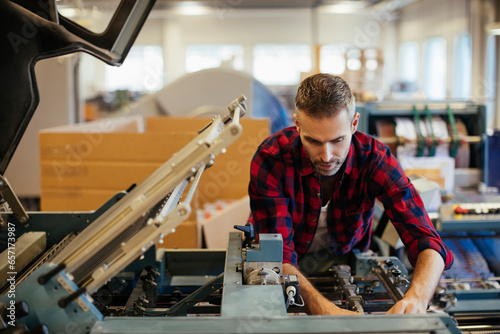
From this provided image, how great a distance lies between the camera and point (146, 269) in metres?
1.68

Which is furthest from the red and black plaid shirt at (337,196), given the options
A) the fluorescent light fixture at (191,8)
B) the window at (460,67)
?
the fluorescent light fixture at (191,8)

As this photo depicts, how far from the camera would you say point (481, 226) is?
2.58 m

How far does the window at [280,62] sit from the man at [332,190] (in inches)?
464

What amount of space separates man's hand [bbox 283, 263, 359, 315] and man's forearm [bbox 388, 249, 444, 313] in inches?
6.1

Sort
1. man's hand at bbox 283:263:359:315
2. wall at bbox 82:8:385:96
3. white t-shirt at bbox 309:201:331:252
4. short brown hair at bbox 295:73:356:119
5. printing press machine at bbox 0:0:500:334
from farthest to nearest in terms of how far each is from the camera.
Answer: wall at bbox 82:8:385:96 → white t-shirt at bbox 309:201:331:252 → short brown hair at bbox 295:73:356:119 → man's hand at bbox 283:263:359:315 → printing press machine at bbox 0:0:500:334

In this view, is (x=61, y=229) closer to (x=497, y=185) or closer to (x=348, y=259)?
(x=348, y=259)

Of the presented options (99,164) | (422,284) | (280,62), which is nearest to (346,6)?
(280,62)

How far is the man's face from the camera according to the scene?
57.2 inches

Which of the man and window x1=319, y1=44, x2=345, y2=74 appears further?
window x1=319, y1=44, x2=345, y2=74

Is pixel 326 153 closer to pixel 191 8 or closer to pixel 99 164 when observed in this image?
pixel 99 164

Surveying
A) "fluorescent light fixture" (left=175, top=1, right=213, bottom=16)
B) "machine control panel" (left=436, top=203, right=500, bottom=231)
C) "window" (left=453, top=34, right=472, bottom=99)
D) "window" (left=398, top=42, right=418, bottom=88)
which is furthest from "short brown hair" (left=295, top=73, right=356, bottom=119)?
"window" (left=398, top=42, right=418, bottom=88)

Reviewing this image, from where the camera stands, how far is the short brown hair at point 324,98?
1.45 metres

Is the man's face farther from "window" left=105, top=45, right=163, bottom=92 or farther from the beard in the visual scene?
"window" left=105, top=45, right=163, bottom=92

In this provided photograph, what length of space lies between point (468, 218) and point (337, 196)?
45.5 inches
